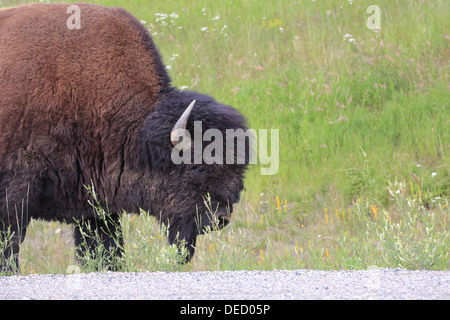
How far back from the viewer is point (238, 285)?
354 centimetres

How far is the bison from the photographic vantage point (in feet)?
17.4

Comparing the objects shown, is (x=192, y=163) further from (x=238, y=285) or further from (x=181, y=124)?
(x=238, y=285)

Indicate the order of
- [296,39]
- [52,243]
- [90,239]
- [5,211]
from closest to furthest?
[5,211] < [90,239] < [52,243] < [296,39]

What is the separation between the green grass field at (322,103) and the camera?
7480 millimetres

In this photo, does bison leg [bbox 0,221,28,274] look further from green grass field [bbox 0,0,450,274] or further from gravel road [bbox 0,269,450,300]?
gravel road [bbox 0,269,450,300]

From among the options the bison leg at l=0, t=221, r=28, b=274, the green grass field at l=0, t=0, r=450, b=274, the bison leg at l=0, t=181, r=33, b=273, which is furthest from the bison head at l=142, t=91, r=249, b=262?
the bison leg at l=0, t=221, r=28, b=274

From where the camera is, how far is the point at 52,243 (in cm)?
762

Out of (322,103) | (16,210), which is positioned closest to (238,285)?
(16,210)

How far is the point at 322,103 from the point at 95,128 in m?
4.12

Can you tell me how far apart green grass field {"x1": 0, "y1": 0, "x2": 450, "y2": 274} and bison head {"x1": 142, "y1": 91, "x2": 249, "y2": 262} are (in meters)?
0.49
